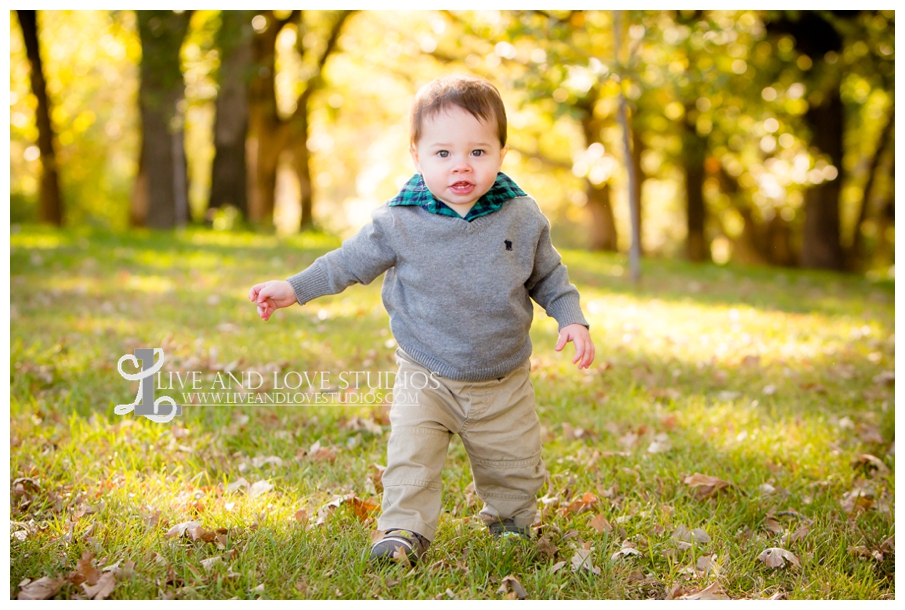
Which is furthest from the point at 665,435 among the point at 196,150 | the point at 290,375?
the point at 196,150

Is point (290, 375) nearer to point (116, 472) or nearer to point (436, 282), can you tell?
point (116, 472)

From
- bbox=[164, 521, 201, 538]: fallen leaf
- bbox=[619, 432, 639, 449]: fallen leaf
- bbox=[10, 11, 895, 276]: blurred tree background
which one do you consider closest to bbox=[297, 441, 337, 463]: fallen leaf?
bbox=[164, 521, 201, 538]: fallen leaf

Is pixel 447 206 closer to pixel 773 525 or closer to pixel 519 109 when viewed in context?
pixel 773 525

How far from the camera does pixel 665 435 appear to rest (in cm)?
380

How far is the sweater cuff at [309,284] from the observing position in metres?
2.69

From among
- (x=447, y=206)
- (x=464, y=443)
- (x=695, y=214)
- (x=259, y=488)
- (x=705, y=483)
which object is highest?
(x=447, y=206)

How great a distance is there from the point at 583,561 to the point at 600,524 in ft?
0.96

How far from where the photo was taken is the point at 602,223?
64.6 feet

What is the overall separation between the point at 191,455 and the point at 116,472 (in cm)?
33

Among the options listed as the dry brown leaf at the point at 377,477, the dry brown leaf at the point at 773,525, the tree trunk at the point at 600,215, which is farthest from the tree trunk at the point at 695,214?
the dry brown leaf at the point at 377,477

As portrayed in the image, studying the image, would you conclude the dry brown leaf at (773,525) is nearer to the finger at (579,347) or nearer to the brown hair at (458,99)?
the finger at (579,347)

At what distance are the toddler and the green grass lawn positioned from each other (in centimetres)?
27

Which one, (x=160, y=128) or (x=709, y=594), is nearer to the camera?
(x=709, y=594)

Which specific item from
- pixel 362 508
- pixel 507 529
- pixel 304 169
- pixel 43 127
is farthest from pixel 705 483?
pixel 304 169
